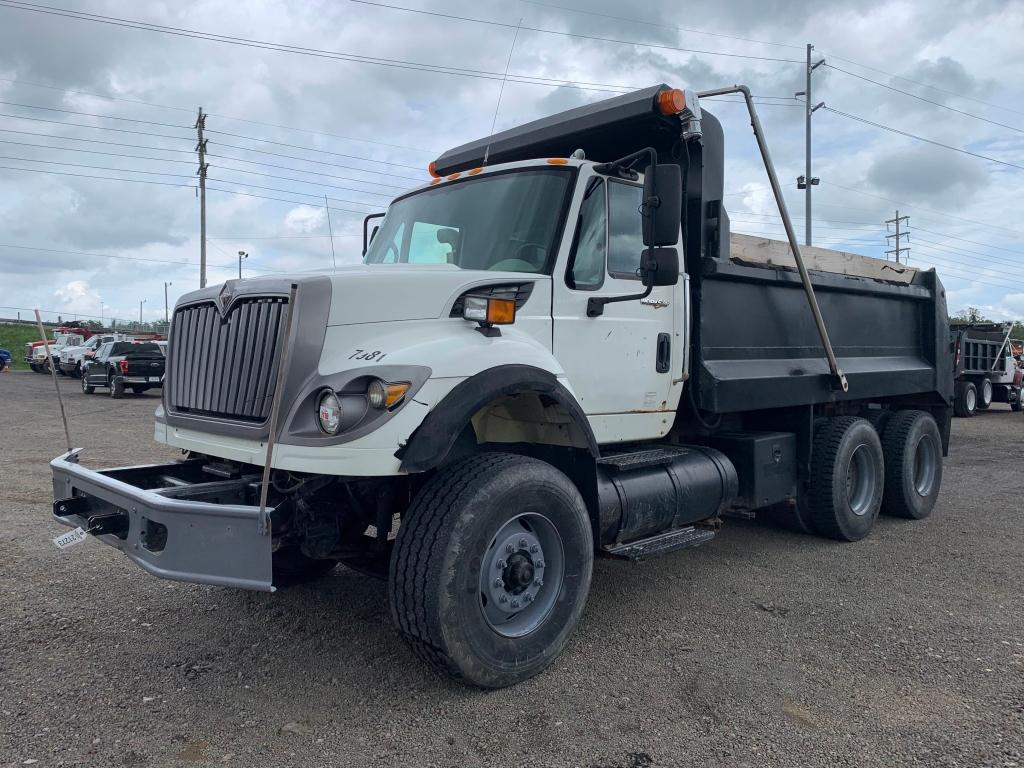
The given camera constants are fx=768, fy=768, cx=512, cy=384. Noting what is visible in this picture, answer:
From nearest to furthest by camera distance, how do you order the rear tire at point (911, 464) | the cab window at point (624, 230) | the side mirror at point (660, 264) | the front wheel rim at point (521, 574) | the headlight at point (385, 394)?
1. the headlight at point (385, 394)
2. the front wheel rim at point (521, 574)
3. the side mirror at point (660, 264)
4. the cab window at point (624, 230)
5. the rear tire at point (911, 464)

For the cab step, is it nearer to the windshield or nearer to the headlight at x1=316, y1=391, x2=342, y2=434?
the windshield

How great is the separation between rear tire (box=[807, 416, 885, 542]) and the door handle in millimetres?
2129

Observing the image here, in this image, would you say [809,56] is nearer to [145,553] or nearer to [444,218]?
[444,218]

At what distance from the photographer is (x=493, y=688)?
11.5 feet

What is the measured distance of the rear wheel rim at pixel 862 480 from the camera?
6.67 meters

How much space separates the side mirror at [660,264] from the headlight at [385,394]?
59.4 inches

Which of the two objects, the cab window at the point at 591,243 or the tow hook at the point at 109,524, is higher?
the cab window at the point at 591,243

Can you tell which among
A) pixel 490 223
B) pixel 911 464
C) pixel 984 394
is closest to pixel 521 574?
pixel 490 223

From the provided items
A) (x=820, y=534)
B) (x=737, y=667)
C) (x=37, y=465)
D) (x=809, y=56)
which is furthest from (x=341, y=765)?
(x=809, y=56)

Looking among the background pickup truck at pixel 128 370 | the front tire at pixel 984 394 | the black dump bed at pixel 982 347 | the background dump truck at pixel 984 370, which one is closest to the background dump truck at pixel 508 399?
the background dump truck at pixel 984 370

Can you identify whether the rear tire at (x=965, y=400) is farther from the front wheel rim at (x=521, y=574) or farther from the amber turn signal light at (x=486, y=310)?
the amber turn signal light at (x=486, y=310)

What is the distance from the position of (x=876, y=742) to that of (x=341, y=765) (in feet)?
6.99

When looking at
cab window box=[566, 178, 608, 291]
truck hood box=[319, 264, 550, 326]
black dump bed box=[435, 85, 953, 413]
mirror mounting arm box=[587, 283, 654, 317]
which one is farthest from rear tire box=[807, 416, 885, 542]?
truck hood box=[319, 264, 550, 326]

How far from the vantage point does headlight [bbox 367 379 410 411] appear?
320 centimetres
